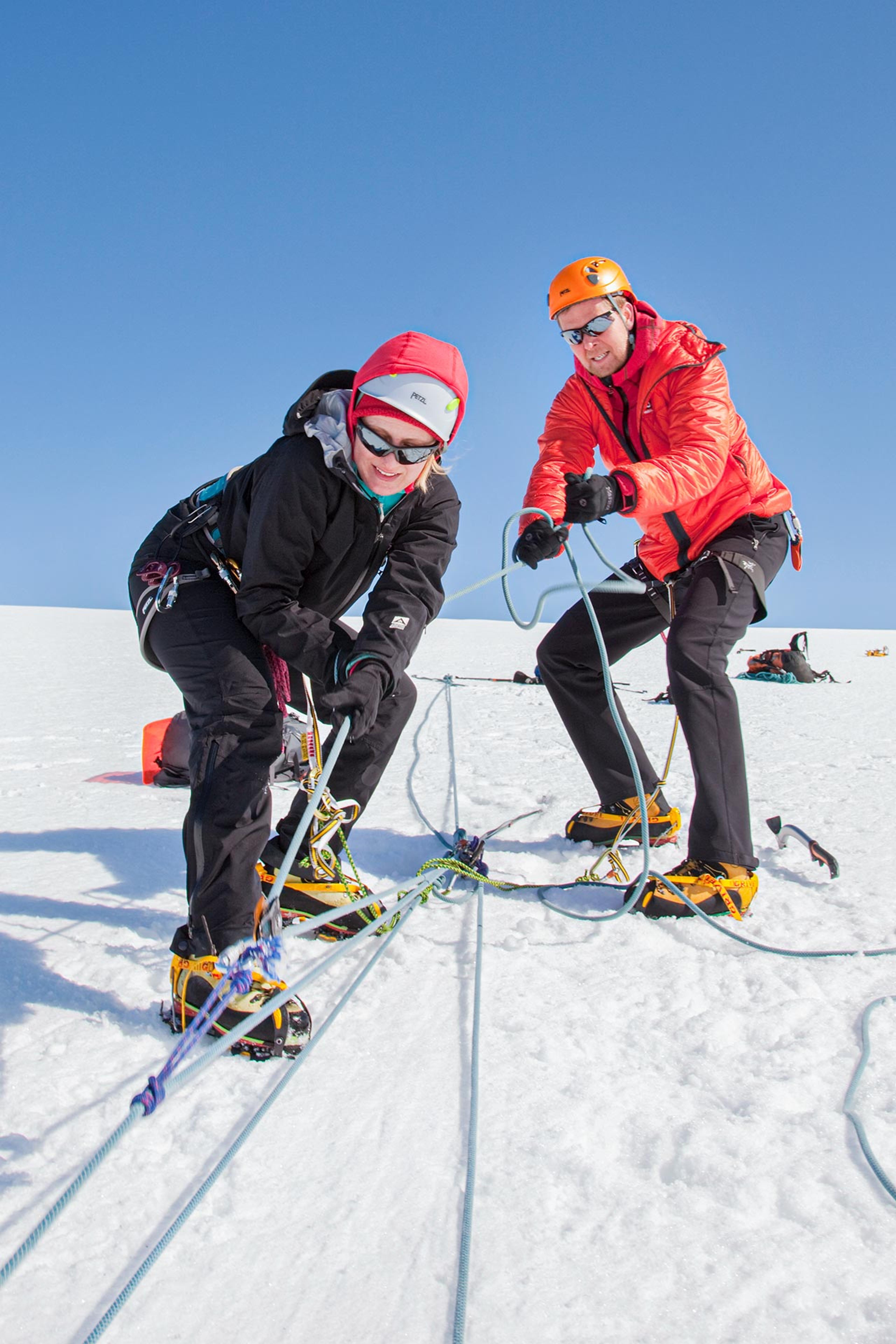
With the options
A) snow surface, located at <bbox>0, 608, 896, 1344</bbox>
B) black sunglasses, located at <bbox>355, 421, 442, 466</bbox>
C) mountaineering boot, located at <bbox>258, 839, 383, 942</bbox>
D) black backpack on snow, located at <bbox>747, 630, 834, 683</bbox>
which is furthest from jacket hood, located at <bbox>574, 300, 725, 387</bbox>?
black backpack on snow, located at <bbox>747, 630, 834, 683</bbox>

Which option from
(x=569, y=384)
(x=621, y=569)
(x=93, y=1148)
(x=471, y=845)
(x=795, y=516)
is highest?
(x=569, y=384)

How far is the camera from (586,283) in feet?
8.40

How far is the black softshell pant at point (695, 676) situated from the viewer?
235cm

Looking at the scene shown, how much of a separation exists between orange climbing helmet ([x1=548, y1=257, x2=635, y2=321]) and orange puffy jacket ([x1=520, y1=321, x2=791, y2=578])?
8.1 inches

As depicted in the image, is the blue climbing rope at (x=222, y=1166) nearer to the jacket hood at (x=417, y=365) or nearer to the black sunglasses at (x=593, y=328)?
the jacket hood at (x=417, y=365)

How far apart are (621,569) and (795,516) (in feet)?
1.92

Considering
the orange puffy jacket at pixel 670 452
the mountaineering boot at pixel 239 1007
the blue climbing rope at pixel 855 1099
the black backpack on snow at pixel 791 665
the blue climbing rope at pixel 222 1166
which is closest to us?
the blue climbing rope at pixel 222 1166

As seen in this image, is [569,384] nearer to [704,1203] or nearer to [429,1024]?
[429,1024]

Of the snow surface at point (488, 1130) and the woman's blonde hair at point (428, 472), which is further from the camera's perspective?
the woman's blonde hair at point (428, 472)

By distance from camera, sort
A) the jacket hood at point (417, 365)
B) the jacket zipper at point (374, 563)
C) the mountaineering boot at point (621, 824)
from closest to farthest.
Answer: the jacket hood at point (417, 365) < the jacket zipper at point (374, 563) < the mountaineering boot at point (621, 824)

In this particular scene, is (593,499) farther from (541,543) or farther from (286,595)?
(286,595)

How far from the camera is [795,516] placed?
275 centimetres

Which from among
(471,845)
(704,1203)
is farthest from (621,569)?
(704,1203)

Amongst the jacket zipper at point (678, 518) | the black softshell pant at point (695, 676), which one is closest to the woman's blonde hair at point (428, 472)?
the jacket zipper at point (678, 518)
